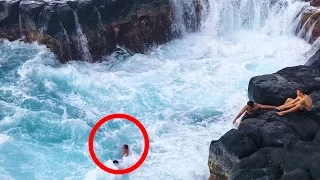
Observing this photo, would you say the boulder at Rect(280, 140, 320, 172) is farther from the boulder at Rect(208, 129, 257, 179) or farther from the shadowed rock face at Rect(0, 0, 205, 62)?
the shadowed rock face at Rect(0, 0, 205, 62)

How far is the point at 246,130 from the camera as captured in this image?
403 inches

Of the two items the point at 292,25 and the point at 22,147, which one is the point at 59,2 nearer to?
the point at 22,147

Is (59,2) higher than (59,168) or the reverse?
higher

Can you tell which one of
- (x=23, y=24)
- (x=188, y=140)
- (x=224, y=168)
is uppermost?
(x=23, y=24)

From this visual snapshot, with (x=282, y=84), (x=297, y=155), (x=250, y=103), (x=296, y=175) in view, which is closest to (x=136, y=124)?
(x=250, y=103)

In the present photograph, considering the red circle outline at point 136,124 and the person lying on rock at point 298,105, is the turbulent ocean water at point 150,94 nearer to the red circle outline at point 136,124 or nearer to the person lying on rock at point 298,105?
the red circle outline at point 136,124

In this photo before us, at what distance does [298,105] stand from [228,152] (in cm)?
226

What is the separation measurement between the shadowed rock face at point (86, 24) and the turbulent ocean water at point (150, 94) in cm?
50

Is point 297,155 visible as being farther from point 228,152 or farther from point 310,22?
point 310,22

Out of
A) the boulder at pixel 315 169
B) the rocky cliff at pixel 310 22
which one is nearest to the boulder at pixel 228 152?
the boulder at pixel 315 169

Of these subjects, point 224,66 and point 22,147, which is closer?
point 22,147

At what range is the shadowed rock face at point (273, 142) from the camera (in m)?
8.78

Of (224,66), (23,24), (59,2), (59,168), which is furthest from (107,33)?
(59,168)

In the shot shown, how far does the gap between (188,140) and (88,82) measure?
515cm
